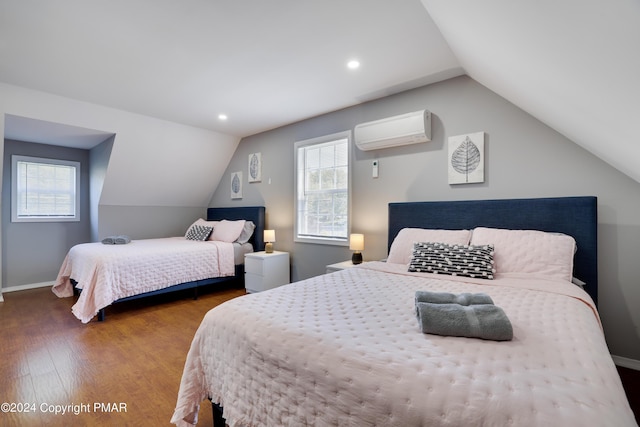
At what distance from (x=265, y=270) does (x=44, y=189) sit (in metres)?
3.96

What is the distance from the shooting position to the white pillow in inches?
174

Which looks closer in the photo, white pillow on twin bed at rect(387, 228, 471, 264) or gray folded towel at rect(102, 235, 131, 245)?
white pillow on twin bed at rect(387, 228, 471, 264)

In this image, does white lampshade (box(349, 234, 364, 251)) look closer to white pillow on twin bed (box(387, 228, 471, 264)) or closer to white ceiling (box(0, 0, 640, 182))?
white pillow on twin bed (box(387, 228, 471, 264))

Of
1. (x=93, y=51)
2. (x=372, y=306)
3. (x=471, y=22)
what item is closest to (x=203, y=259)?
(x=93, y=51)

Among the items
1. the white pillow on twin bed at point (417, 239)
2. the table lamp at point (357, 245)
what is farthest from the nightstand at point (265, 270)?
the white pillow on twin bed at point (417, 239)

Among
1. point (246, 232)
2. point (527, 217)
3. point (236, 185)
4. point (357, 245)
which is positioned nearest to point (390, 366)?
point (527, 217)

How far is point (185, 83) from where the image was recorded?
9.87 ft

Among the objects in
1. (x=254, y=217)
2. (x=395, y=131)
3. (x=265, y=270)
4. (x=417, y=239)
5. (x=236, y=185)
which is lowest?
(x=265, y=270)

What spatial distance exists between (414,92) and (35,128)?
4811 millimetres

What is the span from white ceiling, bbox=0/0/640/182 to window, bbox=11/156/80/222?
6.57 feet

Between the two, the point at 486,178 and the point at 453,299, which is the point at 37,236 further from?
the point at 486,178

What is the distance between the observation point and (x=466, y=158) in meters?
2.77

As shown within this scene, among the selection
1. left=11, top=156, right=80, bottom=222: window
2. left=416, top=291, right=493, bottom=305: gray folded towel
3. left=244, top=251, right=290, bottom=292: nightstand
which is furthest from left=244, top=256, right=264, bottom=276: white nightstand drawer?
left=11, top=156, right=80, bottom=222: window

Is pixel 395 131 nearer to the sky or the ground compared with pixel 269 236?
nearer to the sky
